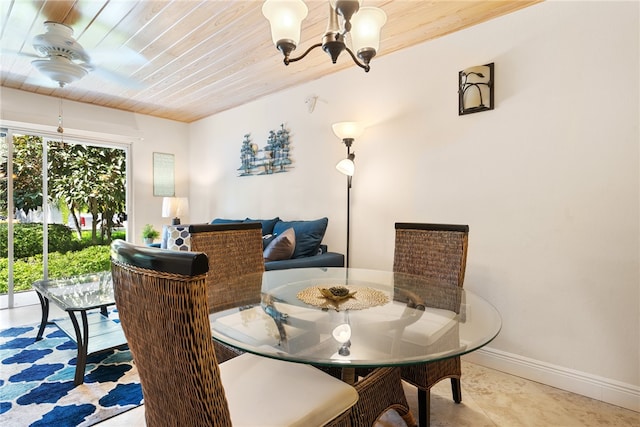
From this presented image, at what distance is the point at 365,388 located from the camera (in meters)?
1.28

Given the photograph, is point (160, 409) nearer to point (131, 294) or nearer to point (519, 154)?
point (131, 294)

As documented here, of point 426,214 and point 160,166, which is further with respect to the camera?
point 160,166

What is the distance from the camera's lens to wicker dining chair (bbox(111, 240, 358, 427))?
646mm

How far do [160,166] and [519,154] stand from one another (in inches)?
175

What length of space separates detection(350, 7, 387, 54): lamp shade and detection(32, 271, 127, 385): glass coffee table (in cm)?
217

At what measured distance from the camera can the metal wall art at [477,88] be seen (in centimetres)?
222

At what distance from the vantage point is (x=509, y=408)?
176 cm

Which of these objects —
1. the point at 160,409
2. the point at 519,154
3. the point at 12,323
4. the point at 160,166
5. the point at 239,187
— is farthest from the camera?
the point at 160,166

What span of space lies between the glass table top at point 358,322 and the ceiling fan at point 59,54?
2137 mm

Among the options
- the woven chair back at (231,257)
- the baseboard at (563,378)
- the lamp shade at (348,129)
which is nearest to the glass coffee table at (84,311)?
the woven chair back at (231,257)

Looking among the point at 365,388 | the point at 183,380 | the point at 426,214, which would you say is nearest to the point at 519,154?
the point at 426,214

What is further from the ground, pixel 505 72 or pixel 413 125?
pixel 505 72

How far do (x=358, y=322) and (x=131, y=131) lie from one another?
4.45 m

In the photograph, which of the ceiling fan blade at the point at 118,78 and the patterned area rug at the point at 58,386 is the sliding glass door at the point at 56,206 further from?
the patterned area rug at the point at 58,386
